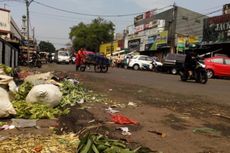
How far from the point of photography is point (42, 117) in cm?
827

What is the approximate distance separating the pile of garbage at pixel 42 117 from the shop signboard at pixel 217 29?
28.2 metres

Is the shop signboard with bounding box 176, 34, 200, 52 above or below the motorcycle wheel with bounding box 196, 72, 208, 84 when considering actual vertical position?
above

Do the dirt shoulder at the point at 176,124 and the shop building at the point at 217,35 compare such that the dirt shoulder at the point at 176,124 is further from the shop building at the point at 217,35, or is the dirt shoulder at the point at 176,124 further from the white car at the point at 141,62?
the white car at the point at 141,62

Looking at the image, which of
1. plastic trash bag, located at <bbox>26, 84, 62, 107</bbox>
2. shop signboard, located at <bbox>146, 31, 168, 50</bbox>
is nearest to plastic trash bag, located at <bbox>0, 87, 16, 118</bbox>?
plastic trash bag, located at <bbox>26, 84, 62, 107</bbox>

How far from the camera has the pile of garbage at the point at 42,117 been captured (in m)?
A: 5.62

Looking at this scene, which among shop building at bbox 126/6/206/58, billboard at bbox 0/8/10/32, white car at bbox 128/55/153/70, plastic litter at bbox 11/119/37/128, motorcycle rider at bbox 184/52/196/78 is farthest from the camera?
shop building at bbox 126/6/206/58

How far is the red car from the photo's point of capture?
3216 centimetres

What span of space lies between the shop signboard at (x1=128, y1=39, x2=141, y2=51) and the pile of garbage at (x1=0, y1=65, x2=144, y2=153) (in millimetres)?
53401

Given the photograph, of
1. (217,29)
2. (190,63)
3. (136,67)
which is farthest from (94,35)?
(190,63)

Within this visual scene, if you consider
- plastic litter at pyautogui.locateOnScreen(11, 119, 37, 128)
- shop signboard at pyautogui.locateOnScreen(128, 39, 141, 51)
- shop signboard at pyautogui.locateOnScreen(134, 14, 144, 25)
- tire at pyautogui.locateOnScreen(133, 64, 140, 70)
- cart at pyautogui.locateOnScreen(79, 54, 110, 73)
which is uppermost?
shop signboard at pyautogui.locateOnScreen(134, 14, 144, 25)

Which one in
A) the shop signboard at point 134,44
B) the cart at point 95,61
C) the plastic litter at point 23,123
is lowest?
the plastic litter at point 23,123

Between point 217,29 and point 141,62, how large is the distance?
9.75 m

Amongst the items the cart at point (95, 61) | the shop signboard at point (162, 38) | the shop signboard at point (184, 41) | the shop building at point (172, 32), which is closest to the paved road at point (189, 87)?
the cart at point (95, 61)

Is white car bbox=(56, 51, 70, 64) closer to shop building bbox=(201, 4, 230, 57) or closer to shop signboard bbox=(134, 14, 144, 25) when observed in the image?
shop signboard bbox=(134, 14, 144, 25)
